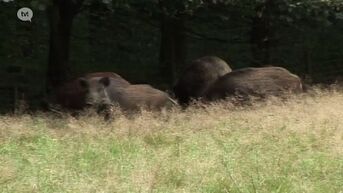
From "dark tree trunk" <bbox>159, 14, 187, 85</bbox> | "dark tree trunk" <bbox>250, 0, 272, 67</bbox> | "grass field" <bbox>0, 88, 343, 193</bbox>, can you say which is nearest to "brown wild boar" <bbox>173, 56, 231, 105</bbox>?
"grass field" <bbox>0, 88, 343, 193</bbox>

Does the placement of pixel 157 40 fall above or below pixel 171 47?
below

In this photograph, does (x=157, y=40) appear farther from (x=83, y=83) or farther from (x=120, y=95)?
(x=120, y=95)

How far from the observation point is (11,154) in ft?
25.6

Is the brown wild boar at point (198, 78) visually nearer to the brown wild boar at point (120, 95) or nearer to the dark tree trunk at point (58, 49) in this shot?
the brown wild boar at point (120, 95)

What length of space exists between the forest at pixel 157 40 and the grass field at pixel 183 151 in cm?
332

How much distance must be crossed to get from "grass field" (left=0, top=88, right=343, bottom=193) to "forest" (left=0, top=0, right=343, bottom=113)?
3.32 m

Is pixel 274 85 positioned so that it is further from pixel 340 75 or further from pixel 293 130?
pixel 340 75

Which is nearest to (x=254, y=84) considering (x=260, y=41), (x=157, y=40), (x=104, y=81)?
(x=104, y=81)

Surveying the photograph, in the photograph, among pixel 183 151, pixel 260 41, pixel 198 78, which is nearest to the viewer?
pixel 183 151

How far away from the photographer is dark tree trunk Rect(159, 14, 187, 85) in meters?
17.4

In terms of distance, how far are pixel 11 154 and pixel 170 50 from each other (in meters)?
10.2

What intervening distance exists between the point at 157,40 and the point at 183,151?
12.5m

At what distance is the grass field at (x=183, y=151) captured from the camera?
20.6 ft

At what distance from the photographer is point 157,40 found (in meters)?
20.2
